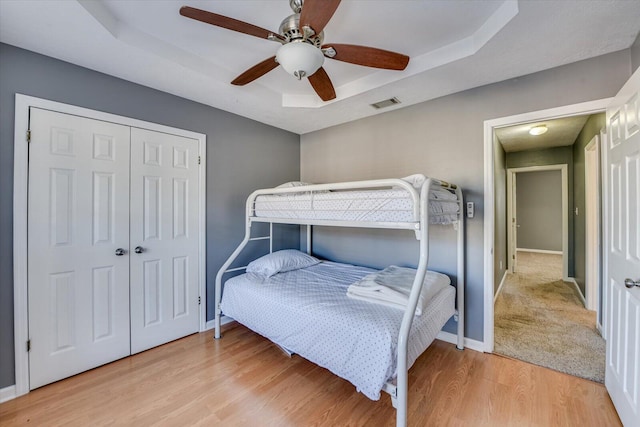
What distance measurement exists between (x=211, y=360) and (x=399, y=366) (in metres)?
1.66

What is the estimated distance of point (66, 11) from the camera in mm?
1491

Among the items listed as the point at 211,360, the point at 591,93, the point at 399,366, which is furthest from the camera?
the point at 211,360

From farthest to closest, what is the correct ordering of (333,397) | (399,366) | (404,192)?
(333,397)
(404,192)
(399,366)

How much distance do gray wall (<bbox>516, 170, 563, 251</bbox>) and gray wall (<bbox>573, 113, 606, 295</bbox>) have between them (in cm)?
308

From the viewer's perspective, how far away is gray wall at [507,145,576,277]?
451 centimetres

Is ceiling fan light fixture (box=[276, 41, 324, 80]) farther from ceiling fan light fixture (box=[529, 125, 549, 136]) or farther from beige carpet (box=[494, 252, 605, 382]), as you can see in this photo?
ceiling fan light fixture (box=[529, 125, 549, 136])

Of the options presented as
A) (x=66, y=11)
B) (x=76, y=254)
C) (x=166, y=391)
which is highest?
(x=66, y=11)

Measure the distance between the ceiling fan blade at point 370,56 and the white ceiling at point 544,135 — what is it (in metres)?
2.22

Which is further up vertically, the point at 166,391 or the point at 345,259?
the point at 345,259

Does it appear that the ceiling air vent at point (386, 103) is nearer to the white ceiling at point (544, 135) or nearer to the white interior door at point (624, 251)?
the white ceiling at point (544, 135)

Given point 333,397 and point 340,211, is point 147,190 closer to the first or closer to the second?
point 340,211

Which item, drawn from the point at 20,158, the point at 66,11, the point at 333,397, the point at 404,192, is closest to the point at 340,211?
the point at 404,192

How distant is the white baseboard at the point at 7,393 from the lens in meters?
1.74

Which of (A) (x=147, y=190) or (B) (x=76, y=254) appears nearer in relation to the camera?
(B) (x=76, y=254)
